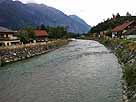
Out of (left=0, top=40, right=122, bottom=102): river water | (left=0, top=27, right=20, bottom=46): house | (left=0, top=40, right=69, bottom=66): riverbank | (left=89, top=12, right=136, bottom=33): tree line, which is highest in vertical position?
(left=89, top=12, right=136, bottom=33): tree line

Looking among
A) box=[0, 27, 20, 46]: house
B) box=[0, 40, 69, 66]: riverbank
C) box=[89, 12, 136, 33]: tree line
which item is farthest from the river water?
box=[89, 12, 136, 33]: tree line

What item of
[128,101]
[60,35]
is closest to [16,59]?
[128,101]

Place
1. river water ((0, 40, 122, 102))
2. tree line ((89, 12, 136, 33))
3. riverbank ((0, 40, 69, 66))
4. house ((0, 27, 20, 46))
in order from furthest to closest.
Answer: tree line ((89, 12, 136, 33)) < house ((0, 27, 20, 46)) < riverbank ((0, 40, 69, 66)) < river water ((0, 40, 122, 102))

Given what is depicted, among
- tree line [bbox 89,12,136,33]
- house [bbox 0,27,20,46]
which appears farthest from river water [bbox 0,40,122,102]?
tree line [bbox 89,12,136,33]

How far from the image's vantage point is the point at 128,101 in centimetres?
1581

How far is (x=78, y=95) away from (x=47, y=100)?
2263mm

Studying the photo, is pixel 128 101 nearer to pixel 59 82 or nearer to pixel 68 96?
pixel 68 96

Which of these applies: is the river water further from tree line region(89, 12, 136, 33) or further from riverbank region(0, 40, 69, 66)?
tree line region(89, 12, 136, 33)

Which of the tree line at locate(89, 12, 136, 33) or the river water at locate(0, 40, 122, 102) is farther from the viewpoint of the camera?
the tree line at locate(89, 12, 136, 33)

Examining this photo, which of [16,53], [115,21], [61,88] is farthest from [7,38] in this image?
[115,21]

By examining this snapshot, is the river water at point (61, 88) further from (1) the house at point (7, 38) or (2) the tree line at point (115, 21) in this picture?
(2) the tree line at point (115, 21)

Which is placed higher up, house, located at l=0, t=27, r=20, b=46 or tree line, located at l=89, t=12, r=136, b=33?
tree line, located at l=89, t=12, r=136, b=33

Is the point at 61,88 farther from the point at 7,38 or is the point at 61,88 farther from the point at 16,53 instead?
the point at 7,38

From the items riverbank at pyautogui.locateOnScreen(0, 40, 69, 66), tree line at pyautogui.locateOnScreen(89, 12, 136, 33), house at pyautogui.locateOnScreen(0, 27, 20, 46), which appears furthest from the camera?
tree line at pyautogui.locateOnScreen(89, 12, 136, 33)
